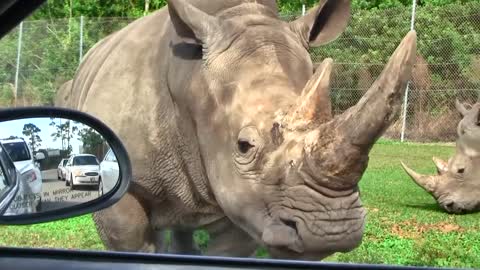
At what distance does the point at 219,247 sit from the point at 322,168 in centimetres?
118

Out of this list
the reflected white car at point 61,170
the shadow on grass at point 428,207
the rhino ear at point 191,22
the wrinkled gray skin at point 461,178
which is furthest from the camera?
the shadow on grass at point 428,207

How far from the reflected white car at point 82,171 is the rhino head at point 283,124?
0.61 m

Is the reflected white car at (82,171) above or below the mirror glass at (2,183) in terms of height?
below

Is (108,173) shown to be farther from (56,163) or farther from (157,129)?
(157,129)

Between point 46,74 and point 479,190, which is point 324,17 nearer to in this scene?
point 479,190

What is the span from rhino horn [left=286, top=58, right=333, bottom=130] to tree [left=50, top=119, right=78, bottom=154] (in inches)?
31.8

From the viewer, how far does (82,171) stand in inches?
101

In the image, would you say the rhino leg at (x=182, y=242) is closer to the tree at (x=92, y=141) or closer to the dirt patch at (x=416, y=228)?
the tree at (x=92, y=141)

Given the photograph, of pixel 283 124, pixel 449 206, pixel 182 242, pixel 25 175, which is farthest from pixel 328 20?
pixel 449 206

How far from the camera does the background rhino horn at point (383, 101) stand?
2785mm

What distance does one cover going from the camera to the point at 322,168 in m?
2.91

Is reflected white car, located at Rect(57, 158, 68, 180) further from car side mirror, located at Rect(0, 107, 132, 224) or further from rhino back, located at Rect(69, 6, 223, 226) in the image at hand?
rhino back, located at Rect(69, 6, 223, 226)

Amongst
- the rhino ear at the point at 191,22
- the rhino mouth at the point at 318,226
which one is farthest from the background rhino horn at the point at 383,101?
the rhino ear at the point at 191,22

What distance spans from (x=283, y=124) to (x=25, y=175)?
47.2 inches
